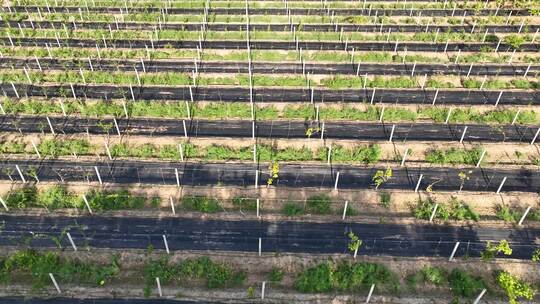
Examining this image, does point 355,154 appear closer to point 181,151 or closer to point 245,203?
point 245,203

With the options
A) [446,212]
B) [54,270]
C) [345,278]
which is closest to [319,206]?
[345,278]

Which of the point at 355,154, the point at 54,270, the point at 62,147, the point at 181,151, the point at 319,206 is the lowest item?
the point at 54,270

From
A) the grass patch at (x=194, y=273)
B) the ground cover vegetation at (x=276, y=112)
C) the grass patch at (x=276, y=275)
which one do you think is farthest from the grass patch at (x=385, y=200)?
the grass patch at (x=194, y=273)

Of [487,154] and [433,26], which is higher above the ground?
[433,26]

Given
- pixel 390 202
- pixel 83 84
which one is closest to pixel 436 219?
pixel 390 202

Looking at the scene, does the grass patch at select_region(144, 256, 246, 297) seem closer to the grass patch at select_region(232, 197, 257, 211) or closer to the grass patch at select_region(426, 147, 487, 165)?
the grass patch at select_region(232, 197, 257, 211)

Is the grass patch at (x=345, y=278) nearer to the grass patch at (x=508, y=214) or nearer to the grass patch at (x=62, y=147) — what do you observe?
the grass patch at (x=508, y=214)

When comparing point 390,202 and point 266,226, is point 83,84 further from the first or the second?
point 390,202

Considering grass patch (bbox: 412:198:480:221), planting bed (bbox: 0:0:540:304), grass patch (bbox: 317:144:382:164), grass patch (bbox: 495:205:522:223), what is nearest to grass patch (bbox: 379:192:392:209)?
planting bed (bbox: 0:0:540:304)
